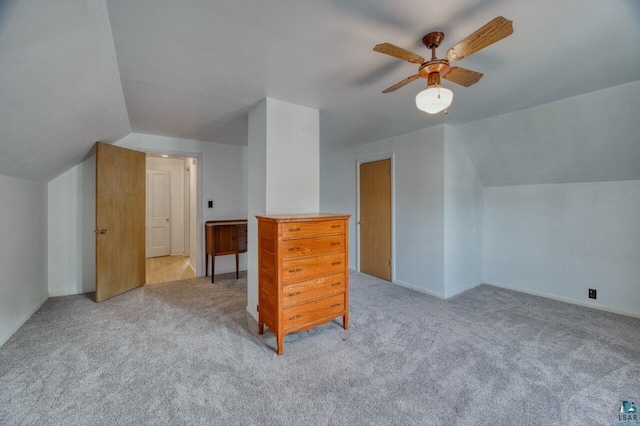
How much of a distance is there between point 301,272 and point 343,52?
1.73m

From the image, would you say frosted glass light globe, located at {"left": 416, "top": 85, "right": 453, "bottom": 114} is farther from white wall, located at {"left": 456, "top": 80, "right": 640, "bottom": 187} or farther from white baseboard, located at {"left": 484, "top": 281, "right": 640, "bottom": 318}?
white baseboard, located at {"left": 484, "top": 281, "right": 640, "bottom": 318}

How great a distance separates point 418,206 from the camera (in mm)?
3719

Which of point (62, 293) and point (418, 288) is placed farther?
point (418, 288)

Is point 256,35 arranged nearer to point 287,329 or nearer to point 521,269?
point 287,329

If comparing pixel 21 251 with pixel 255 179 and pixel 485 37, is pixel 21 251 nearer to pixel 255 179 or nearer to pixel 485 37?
pixel 255 179

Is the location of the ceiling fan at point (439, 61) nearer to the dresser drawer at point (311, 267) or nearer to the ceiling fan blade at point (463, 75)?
the ceiling fan blade at point (463, 75)

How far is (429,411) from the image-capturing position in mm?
1556

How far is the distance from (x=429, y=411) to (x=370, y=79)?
2420 millimetres

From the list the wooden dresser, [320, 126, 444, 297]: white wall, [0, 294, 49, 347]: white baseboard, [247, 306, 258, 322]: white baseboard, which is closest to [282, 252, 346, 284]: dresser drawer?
the wooden dresser

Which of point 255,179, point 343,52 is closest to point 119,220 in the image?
point 255,179

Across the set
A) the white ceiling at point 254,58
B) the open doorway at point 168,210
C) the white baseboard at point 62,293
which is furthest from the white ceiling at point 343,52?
the open doorway at point 168,210

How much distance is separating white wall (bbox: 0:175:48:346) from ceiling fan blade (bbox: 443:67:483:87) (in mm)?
3707

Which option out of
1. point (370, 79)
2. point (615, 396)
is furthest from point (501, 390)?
point (370, 79)

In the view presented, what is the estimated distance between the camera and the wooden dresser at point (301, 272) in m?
2.16
